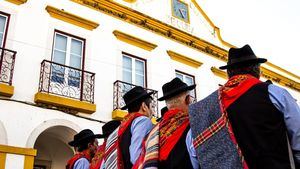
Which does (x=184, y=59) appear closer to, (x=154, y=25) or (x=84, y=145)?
(x=154, y=25)

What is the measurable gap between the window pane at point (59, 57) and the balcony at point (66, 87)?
0.34 metres

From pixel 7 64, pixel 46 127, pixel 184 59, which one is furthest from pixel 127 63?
pixel 7 64

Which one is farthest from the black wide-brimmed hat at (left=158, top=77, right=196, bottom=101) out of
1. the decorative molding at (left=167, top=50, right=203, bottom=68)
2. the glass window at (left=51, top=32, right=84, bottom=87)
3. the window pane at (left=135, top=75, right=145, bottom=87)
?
the decorative molding at (left=167, top=50, right=203, bottom=68)

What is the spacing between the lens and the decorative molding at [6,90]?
785 centimetres

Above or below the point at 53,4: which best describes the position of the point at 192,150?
below

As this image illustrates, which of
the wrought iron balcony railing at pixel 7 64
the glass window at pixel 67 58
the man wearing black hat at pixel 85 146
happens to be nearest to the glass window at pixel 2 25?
the wrought iron balcony railing at pixel 7 64

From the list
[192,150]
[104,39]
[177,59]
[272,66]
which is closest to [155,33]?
[177,59]

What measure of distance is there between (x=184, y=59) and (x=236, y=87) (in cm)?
1051

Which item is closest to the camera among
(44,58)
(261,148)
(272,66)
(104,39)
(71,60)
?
(261,148)

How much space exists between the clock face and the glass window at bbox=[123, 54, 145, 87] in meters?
3.26

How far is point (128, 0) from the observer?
11969mm

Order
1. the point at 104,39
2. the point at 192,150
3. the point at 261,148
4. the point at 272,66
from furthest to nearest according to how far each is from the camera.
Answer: the point at 272,66, the point at 104,39, the point at 192,150, the point at 261,148

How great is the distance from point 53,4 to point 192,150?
28.3ft

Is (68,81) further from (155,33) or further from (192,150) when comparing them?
(192,150)
